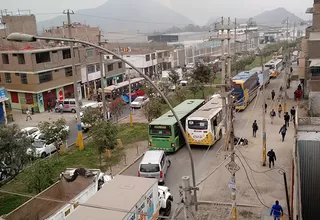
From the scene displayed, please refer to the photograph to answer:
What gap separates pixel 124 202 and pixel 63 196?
3.97 m

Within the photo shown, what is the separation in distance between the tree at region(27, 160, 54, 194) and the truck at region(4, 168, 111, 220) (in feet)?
2.87

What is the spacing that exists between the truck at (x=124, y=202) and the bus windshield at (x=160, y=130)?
23.0 ft

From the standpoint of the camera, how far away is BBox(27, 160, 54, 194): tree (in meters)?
13.5

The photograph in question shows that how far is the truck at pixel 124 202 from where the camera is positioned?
370 inches

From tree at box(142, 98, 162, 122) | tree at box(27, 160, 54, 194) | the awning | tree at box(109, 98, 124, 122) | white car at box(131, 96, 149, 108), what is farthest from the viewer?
white car at box(131, 96, 149, 108)

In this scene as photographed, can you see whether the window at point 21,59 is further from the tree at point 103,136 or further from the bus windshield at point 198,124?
the bus windshield at point 198,124

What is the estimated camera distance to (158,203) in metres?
11.9

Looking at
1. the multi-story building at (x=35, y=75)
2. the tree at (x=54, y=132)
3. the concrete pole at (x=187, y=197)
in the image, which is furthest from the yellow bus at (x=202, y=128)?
the multi-story building at (x=35, y=75)

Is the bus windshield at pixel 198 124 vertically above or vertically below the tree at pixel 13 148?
below

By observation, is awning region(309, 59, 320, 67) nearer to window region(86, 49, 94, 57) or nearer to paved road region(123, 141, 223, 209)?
paved road region(123, 141, 223, 209)

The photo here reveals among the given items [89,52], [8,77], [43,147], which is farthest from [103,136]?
[89,52]

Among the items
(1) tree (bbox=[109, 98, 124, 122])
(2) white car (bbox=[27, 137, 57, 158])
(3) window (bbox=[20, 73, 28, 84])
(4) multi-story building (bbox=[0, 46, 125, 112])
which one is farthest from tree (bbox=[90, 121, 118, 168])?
(3) window (bbox=[20, 73, 28, 84])

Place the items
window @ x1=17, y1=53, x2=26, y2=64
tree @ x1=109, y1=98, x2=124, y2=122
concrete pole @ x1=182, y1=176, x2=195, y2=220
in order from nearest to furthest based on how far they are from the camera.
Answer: concrete pole @ x1=182, y1=176, x2=195, y2=220, tree @ x1=109, y1=98, x2=124, y2=122, window @ x1=17, y1=53, x2=26, y2=64

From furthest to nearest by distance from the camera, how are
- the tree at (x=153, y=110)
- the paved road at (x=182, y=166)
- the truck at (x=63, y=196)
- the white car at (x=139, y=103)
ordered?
the white car at (x=139, y=103) < the tree at (x=153, y=110) < the paved road at (x=182, y=166) < the truck at (x=63, y=196)
